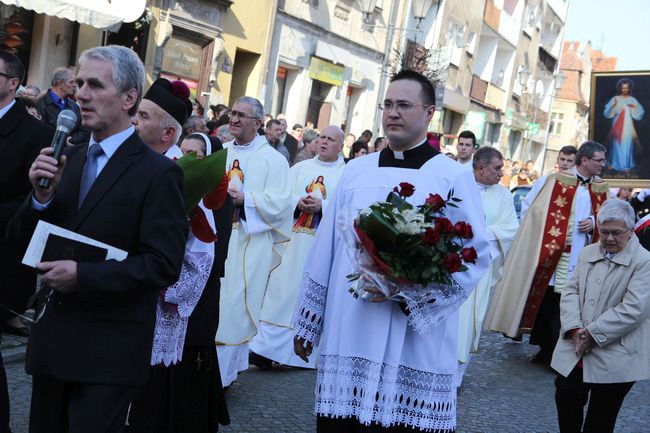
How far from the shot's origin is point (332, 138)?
852 centimetres

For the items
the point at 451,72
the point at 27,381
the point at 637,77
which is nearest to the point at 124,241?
the point at 27,381

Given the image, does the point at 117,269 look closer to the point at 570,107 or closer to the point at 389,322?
the point at 389,322

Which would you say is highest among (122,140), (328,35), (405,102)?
(328,35)

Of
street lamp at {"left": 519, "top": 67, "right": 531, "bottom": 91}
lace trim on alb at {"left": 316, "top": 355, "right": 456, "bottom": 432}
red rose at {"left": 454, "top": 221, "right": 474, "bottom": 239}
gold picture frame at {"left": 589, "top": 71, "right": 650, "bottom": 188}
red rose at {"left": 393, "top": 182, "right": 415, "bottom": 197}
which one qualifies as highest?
street lamp at {"left": 519, "top": 67, "right": 531, "bottom": 91}

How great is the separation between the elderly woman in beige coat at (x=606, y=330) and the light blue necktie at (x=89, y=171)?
3351mm

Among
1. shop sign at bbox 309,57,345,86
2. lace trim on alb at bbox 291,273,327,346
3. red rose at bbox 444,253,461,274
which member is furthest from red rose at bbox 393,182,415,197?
shop sign at bbox 309,57,345,86

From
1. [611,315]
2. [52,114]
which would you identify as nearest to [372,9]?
[52,114]

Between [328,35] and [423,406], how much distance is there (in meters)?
20.2

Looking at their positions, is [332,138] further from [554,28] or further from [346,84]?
[554,28]

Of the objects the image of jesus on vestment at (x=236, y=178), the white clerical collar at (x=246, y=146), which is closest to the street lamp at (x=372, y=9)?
the white clerical collar at (x=246, y=146)

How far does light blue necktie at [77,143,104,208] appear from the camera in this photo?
3336mm

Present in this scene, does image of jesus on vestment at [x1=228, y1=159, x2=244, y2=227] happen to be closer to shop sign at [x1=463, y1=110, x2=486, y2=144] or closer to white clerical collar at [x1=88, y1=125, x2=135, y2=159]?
white clerical collar at [x1=88, y1=125, x2=135, y2=159]

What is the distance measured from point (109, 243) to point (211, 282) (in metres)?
1.89

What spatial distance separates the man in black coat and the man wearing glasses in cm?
652
